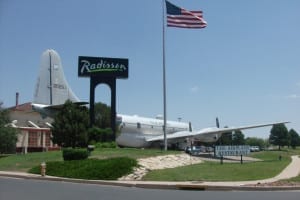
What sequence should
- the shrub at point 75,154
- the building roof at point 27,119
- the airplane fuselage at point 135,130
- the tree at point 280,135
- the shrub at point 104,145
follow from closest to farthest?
the shrub at point 75,154, the shrub at point 104,145, the airplane fuselage at point 135,130, the building roof at point 27,119, the tree at point 280,135

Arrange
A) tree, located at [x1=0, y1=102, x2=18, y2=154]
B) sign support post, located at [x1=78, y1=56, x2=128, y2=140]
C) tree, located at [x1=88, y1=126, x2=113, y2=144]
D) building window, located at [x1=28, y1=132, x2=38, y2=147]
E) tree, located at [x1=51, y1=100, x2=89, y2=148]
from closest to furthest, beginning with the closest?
1. tree, located at [x1=51, y1=100, x2=89, y2=148]
2. tree, located at [x1=88, y1=126, x2=113, y2=144]
3. sign support post, located at [x1=78, y1=56, x2=128, y2=140]
4. tree, located at [x1=0, y1=102, x2=18, y2=154]
5. building window, located at [x1=28, y1=132, x2=38, y2=147]

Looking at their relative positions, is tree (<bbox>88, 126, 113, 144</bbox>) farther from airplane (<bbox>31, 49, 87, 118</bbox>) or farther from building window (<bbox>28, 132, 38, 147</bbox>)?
building window (<bbox>28, 132, 38, 147</bbox>)

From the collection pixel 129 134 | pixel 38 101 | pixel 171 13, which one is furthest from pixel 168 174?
pixel 129 134

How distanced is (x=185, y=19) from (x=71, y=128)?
16.1 m

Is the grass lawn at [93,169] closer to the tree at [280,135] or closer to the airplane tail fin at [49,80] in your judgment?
the airplane tail fin at [49,80]

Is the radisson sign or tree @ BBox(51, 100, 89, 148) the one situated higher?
the radisson sign

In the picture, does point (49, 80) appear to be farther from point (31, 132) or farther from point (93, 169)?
point (93, 169)

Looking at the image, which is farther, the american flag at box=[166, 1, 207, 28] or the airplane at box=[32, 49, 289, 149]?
the airplane at box=[32, 49, 289, 149]

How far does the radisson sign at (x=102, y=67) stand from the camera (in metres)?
47.2

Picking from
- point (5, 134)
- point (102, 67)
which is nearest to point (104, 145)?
point (102, 67)

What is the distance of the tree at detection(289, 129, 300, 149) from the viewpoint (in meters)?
135

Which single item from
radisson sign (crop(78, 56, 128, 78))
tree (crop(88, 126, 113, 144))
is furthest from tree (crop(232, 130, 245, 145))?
tree (crop(88, 126, 113, 144))

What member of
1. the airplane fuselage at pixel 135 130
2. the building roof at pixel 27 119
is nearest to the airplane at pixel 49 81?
the airplane fuselage at pixel 135 130

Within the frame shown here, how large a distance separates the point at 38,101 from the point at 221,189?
143 feet
